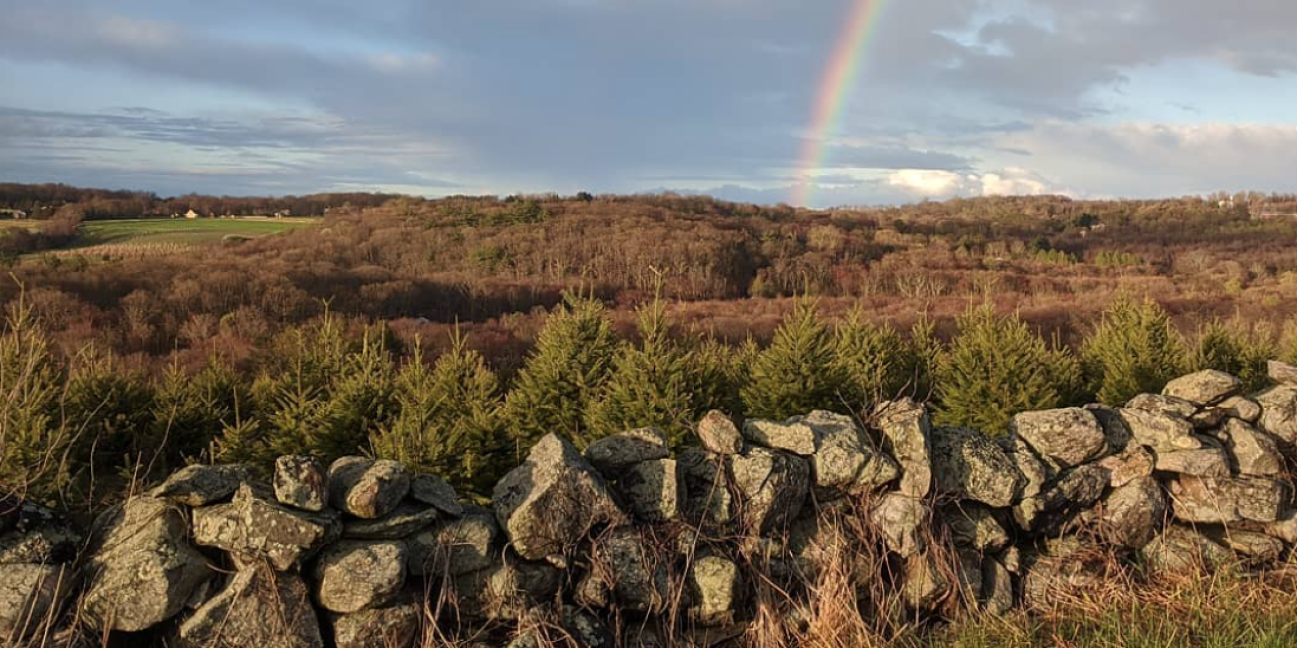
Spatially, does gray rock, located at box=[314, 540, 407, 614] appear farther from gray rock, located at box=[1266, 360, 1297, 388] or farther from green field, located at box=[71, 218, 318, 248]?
green field, located at box=[71, 218, 318, 248]

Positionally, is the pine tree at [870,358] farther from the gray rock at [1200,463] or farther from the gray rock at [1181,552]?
the gray rock at [1181,552]

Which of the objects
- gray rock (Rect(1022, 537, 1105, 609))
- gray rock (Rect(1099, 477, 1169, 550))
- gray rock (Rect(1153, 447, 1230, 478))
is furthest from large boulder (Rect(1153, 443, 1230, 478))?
gray rock (Rect(1022, 537, 1105, 609))

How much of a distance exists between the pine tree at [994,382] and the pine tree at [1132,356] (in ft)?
2.18

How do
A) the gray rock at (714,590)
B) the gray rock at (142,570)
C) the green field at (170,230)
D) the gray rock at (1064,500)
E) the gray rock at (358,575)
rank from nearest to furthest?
1. the gray rock at (142,570)
2. the gray rock at (358,575)
3. the gray rock at (714,590)
4. the gray rock at (1064,500)
5. the green field at (170,230)

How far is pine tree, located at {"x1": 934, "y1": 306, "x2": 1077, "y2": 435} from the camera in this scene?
8867 mm

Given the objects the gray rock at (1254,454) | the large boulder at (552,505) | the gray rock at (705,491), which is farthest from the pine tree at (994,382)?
the large boulder at (552,505)

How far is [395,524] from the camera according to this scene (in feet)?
12.5

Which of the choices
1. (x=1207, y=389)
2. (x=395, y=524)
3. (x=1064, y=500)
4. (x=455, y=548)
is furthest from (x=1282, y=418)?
(x=395, y=524)

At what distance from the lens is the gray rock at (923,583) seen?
4457 millimetres

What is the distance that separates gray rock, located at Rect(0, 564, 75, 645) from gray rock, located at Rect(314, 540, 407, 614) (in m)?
0.95

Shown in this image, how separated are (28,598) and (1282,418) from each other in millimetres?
7197

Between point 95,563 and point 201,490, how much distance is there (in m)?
0.47

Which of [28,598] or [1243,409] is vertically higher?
[1243,409]

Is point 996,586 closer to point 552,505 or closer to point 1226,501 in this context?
point 1226,501
